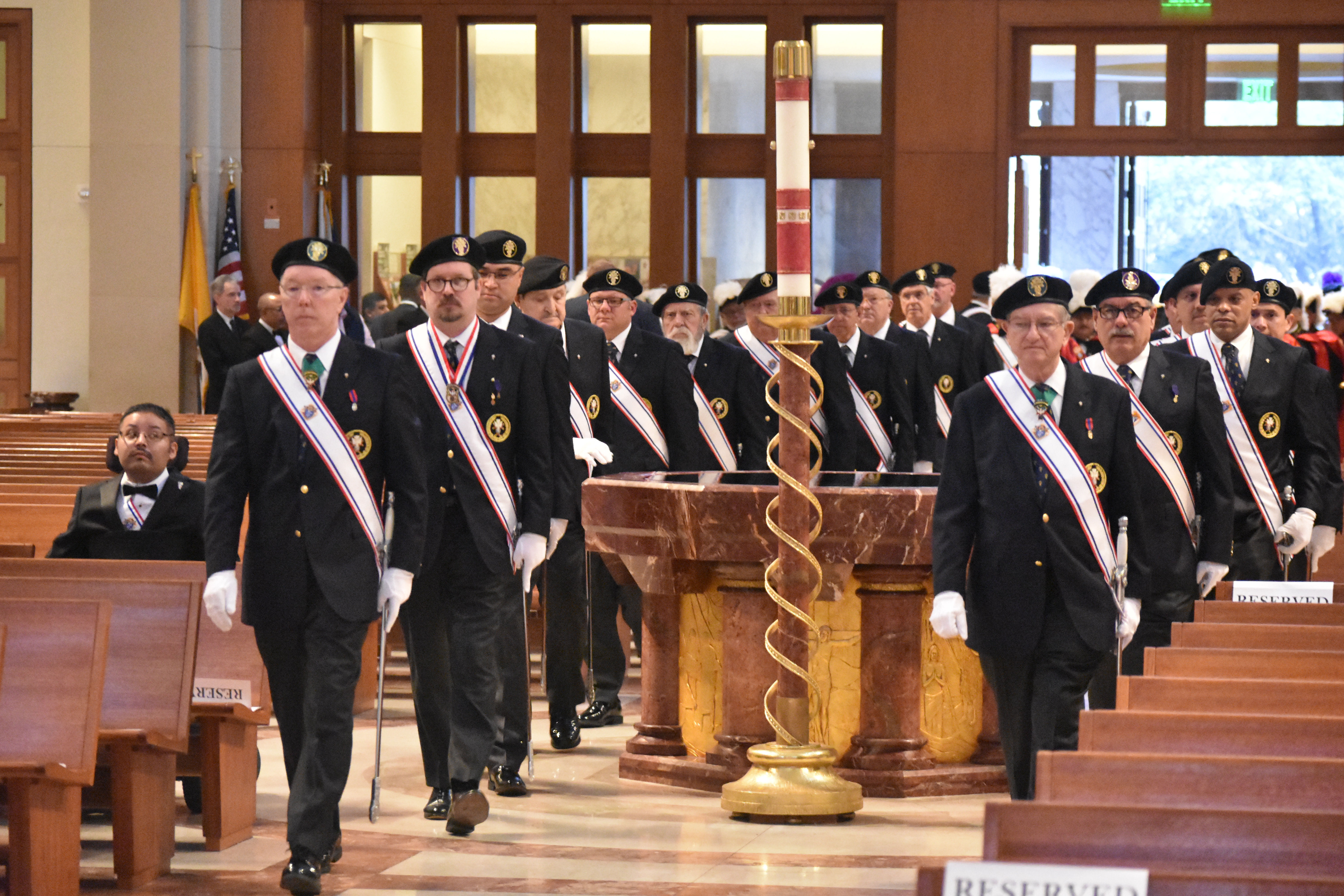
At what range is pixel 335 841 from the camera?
493cm

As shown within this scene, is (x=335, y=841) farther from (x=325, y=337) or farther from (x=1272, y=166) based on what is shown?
(x=1272, y=166)

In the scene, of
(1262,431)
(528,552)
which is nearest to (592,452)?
(528,552)

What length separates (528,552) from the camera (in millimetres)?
5688

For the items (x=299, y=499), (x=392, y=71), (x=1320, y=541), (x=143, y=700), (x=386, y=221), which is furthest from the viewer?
(x=386, y=221)

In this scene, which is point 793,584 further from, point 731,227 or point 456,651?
point 731,227

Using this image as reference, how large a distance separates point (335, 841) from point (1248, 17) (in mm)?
12014

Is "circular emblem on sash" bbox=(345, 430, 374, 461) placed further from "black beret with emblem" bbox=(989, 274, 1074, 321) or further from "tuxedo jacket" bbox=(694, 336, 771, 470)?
"tuxedo jacket" bbox=(694, 336, 771, 470)

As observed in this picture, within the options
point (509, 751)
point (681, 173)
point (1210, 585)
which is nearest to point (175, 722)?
point (509, 751)

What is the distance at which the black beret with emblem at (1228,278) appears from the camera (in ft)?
20.8

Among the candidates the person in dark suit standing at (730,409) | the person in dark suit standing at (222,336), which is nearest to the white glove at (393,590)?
the person in dark suit standing at (730,409)

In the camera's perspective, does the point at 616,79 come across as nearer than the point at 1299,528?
No

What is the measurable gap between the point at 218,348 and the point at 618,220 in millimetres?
3775

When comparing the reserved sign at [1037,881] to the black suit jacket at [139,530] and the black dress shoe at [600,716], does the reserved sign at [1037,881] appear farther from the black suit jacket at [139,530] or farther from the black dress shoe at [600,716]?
the black dress shoe at [600,716]

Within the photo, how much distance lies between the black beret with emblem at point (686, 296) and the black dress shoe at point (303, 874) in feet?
15.5
